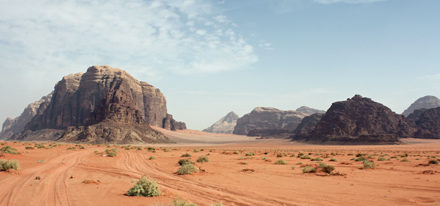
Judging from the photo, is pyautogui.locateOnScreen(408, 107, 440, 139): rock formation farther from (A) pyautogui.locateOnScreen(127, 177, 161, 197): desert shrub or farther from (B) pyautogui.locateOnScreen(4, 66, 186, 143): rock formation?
(A) pyautogui.locateOnScreen(127, 177, 161, 197): desert shrub

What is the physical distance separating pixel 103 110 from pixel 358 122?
98.3 m

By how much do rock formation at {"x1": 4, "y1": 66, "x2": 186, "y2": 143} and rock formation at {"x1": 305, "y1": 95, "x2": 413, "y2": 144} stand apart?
64.3 m

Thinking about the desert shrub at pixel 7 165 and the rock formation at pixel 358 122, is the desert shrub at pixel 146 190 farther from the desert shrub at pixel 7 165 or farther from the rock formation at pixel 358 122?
the rock formation at pixel 358 122

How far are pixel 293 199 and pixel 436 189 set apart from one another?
660 cm

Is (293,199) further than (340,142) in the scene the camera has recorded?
No

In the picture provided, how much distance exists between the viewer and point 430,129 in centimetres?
9869

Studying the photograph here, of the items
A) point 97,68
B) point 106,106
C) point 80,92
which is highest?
point 97,68

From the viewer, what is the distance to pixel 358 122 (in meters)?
90.4

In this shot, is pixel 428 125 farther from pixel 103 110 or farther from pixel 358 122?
pixel 103 110

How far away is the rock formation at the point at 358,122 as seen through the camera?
87312 mm

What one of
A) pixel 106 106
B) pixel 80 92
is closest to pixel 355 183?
pixel 106 106

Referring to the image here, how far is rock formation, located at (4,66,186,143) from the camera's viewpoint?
89062mm

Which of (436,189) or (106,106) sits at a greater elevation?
(106,106)

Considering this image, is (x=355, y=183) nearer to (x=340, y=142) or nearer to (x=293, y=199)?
(x=293, y=199)
